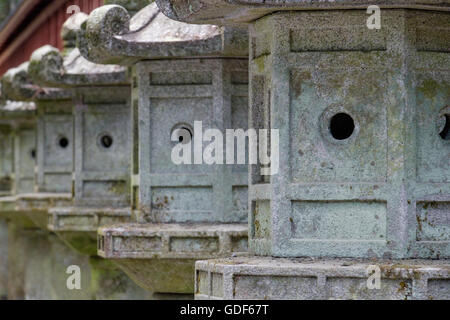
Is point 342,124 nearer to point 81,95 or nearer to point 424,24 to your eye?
point 424,24

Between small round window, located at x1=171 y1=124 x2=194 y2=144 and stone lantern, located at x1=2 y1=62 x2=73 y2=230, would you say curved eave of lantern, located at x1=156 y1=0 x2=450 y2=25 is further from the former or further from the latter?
stone lantern, located at x1=2 y1=62 x2=73 y2=230

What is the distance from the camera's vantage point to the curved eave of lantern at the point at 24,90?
2439 cm

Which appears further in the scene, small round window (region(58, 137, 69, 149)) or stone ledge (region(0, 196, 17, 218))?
stone ledge (region(0, 196, 17, 218))

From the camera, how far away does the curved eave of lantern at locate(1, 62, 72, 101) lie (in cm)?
2439

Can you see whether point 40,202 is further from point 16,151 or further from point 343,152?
point 343,152

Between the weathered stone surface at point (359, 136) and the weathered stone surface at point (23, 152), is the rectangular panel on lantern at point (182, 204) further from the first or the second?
the weathered stone surface at point (23, 152)

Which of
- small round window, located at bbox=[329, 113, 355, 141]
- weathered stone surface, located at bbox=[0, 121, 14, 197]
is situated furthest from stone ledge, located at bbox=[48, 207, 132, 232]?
weathered stone surface, located at bbox=[0, 121, 14, 197]

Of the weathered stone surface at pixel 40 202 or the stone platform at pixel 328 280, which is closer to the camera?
the stone platform at pixel 328 280

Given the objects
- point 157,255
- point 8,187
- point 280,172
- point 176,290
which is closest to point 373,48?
point 280,172

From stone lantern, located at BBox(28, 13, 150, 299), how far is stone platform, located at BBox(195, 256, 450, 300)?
8.19 metres

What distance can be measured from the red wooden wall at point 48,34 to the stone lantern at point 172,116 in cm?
604

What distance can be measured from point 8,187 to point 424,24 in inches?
703

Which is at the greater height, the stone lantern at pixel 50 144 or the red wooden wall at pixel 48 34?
the red wooden wall at pixel 48 34

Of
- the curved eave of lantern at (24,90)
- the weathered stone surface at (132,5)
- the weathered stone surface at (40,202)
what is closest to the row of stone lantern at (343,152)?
the weathered stone surface at (132,5)
